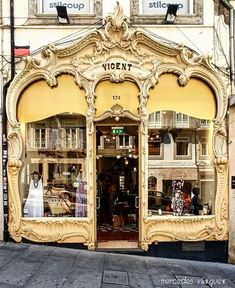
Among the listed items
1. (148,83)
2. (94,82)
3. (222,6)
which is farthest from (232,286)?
(222,6)

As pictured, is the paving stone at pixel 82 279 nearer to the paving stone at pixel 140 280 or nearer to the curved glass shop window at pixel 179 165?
the paving stone at pixel 140 280

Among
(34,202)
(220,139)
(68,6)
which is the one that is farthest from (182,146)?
(68,6)

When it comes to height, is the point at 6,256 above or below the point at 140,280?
above

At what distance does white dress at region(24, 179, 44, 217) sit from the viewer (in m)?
9.23

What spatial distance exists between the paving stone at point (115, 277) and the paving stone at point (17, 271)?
55.3 inches

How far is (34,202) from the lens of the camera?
934 centimetres

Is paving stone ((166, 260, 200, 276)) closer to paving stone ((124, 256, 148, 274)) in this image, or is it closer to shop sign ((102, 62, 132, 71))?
paving stone ((124, 256, 148, 274))

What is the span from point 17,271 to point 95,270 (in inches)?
59.5

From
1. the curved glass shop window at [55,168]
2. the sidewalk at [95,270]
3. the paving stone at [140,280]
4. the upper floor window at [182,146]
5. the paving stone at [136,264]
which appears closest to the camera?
the sidewalk at [95,270]

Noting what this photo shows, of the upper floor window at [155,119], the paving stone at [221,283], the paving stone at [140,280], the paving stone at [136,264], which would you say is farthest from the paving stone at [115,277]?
the upper floor window at [155,119]

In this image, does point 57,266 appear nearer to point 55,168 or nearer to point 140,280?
point 140,280

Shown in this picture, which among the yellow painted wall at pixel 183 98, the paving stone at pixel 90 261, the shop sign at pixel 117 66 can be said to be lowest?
the paving stone at pixel 90 261

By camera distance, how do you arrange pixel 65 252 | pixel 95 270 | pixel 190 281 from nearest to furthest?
pixel 190 281, pixel 95 270, pixel 65 252

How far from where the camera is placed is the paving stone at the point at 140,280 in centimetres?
701
